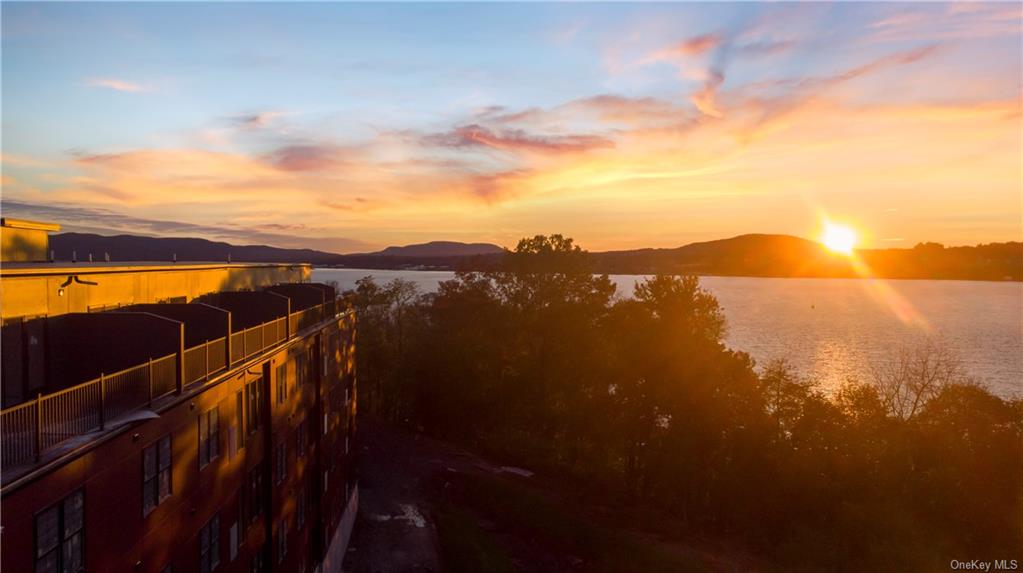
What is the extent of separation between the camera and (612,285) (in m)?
48.1

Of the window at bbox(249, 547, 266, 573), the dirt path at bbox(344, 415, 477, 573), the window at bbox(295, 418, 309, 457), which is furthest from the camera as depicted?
the dirt path at bbox(344, 415, 477, 573)

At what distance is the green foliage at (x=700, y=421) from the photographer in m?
33.2

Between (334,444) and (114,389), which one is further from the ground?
(114,389)

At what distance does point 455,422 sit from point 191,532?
41052 millimetres

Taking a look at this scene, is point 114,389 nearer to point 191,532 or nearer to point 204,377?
point 204,377

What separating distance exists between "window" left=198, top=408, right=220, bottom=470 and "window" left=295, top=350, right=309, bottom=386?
275 inches

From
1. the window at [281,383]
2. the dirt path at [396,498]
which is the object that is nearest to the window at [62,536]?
the window at [281,383]

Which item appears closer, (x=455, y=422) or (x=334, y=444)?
(x=334, y=444)

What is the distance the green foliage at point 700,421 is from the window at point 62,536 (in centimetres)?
3313

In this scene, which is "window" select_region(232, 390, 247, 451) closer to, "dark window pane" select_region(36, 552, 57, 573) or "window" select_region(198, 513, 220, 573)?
"window" select_region(198, 513, 220, 573)

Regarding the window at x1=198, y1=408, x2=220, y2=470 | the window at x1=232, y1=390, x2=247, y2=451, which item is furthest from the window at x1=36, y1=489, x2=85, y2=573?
the window at x1=232, y1=390, x2=247, y2=451

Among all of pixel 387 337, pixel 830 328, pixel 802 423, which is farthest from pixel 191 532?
pixel 830 328

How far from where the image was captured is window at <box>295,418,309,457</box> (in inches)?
867

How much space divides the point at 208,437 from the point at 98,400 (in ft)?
15.3
